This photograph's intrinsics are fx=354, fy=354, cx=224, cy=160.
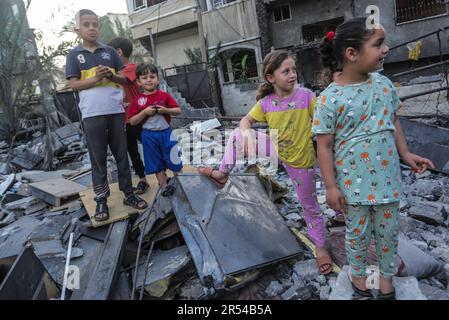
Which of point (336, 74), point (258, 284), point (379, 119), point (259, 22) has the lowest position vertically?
point (258, 284)

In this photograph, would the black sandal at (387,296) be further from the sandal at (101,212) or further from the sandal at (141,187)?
the sandal at (141,187)

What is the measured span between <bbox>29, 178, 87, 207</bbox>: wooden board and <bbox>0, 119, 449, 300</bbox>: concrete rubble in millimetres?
116

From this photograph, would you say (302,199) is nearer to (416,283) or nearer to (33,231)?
(416,283)

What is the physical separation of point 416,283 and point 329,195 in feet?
2.71

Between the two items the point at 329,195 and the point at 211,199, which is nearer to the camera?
the point at 329,195

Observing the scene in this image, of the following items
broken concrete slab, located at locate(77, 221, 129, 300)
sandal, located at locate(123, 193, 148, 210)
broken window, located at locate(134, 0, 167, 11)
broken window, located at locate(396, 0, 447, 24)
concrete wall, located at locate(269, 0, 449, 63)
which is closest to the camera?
broken concrete slab, located at locate(77, 221, 129, 300)

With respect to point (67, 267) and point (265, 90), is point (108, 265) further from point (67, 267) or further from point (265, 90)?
point (265, 90)

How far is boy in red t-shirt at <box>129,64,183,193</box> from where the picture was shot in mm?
3336

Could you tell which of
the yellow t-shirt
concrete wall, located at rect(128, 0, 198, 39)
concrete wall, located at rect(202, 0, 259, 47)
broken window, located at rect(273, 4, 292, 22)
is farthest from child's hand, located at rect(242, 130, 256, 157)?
concrete wall, located at rect(128, 0, 198, 39)

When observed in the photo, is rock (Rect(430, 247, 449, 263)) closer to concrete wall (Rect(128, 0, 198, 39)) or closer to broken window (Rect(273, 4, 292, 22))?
broken window (Rect(273, 4, 292, 22))

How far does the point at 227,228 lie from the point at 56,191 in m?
2.65

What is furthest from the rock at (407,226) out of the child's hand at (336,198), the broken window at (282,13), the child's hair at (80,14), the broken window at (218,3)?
the broken window at (218,3)

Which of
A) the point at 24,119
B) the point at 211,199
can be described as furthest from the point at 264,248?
the point at 24,119

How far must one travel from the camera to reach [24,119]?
10773mm
